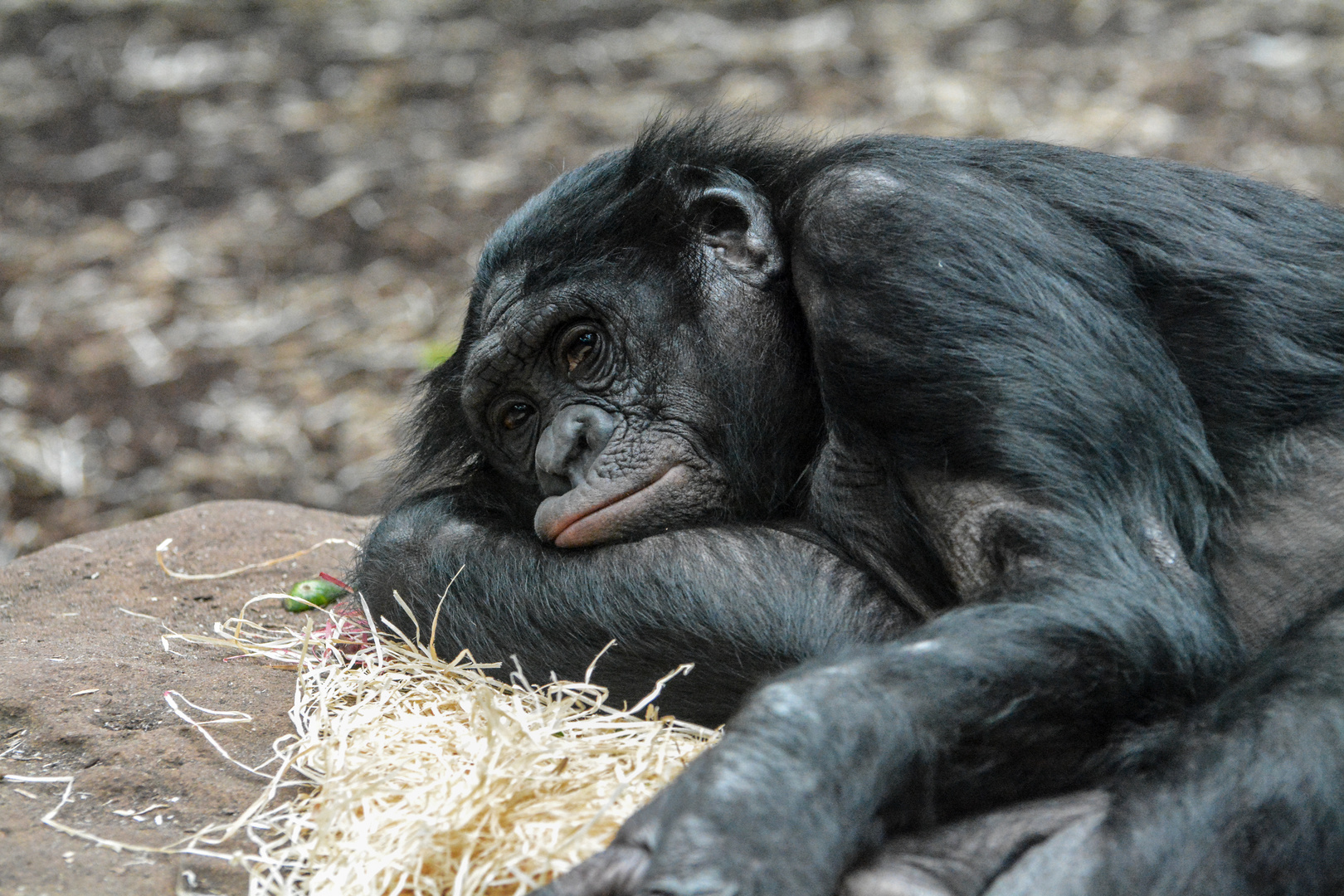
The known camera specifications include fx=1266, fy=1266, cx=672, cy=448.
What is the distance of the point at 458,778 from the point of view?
10.1 ft

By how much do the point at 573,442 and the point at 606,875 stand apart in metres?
1.66

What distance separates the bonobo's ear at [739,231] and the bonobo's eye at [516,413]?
31.3 inches

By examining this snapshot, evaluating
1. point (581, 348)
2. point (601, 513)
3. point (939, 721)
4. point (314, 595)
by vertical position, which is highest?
point (581, 348)

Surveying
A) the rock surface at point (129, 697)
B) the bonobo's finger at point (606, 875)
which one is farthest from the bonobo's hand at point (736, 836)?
the rock surface at point (129, 697)

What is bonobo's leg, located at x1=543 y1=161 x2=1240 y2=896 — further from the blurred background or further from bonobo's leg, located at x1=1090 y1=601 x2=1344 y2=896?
the blurred background

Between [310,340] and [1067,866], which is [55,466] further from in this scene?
[1067,866]

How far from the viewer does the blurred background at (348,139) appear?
7.94 meters

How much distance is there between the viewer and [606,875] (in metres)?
2.50

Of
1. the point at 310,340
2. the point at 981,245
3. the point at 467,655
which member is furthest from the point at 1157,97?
the point at 467,655

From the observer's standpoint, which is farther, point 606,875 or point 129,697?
point 129,697

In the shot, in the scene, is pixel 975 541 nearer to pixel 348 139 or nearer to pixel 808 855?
pixel 808 855

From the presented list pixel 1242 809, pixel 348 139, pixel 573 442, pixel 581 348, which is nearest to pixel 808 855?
pixel 1242 809

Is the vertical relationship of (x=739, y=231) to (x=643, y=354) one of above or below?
above

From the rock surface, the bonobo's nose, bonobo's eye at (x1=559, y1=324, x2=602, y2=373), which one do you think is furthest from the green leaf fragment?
bonobo's eye at (x1=559, y1=324, x2=602, y2=373)
